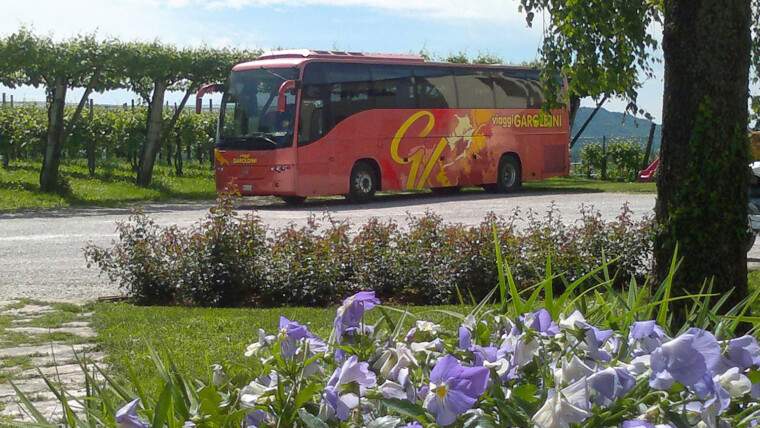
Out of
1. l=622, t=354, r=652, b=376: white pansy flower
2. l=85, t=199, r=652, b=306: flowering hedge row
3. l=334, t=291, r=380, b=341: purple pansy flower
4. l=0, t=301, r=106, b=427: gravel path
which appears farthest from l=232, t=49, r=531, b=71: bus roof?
l=622, t=354, r=652, b=376: white pansy flower

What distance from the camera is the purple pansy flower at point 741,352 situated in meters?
2.37

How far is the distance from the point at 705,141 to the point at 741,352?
137 inches

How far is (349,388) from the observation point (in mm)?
2166

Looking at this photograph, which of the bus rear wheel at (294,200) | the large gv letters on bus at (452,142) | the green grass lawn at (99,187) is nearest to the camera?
the green grass lawn at (99,187)

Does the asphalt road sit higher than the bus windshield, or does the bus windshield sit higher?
the bus windshield

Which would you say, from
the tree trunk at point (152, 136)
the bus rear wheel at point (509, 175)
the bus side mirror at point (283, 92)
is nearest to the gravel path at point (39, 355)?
the bus side mirror at point (283, 92)

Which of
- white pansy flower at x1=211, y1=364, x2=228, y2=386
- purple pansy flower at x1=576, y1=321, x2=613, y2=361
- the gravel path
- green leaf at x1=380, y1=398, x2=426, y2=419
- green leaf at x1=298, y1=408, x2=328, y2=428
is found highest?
purple pansy flower at x1=576, y1=321, x2=613, y2=361

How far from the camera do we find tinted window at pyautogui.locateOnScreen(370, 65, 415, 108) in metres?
25.4

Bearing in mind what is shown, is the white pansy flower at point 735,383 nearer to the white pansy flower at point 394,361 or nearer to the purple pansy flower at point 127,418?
the white pansy flower at point 394,361

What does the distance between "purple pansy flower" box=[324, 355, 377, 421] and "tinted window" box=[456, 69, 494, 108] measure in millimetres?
25302

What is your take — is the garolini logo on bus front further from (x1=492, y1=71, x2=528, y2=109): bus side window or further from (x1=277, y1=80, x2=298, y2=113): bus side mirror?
(x1=492, y1=71, x2=528, y2=109): bus side window

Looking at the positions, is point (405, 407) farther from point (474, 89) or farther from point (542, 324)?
point (474, 89)

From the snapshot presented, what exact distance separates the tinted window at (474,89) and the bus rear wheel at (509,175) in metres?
1.51

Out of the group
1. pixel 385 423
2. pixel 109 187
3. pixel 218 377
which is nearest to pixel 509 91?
pixel 109 187
